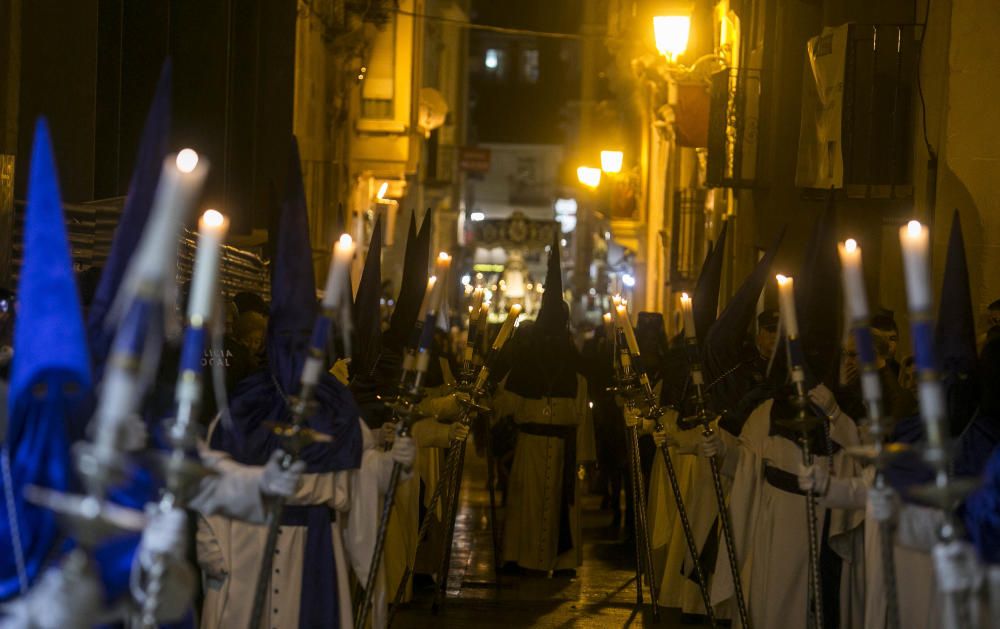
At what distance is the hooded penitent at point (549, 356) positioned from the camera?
14070mm

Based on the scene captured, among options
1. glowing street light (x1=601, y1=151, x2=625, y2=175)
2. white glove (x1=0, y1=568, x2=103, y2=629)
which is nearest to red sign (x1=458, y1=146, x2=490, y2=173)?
glowing street light (x1=601, y1=151, x2=625, y2=175)

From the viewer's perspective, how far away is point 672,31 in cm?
2047

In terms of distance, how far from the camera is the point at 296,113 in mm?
20609

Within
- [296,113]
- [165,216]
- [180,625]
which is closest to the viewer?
[165,216]

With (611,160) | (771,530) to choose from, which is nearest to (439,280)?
(771,530)

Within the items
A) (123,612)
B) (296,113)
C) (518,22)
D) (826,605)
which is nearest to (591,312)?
(518,22)

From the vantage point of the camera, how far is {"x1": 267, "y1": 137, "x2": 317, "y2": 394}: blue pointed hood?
23.9 feet

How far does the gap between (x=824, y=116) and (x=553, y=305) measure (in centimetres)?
298

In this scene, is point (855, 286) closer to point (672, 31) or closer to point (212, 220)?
point (212, 220)

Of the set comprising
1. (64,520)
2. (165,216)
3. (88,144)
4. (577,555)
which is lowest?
(577,555)

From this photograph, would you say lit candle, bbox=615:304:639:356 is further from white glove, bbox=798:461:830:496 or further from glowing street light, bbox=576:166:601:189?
glowing street light, bbox=576:166:601:189

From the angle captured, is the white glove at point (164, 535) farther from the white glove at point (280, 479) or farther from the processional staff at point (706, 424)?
the processional staff at point (706, 424)

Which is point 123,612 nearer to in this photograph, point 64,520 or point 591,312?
point 64,520

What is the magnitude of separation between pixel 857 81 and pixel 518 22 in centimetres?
6569
